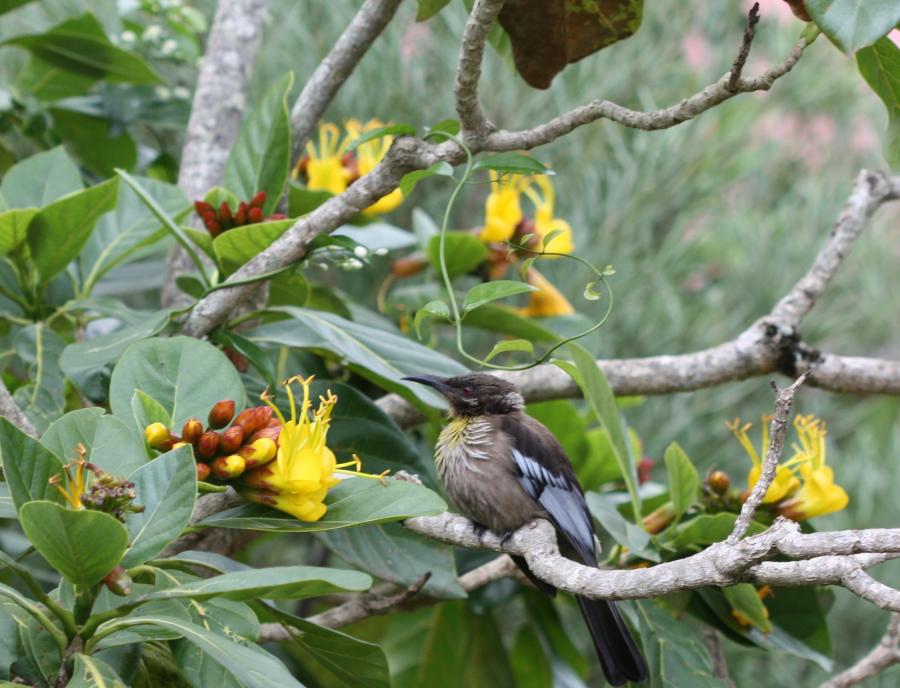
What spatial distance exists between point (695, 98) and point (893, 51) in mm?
283

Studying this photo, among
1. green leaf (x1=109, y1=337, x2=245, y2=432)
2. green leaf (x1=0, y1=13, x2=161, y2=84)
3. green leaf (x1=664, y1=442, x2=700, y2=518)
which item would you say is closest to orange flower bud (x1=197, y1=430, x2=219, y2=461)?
green leaf (x1=109, y1=337, x2=245, y2=432)

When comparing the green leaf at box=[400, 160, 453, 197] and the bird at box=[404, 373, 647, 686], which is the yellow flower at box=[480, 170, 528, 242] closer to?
the bird at box=[404, 373, 647, 686]

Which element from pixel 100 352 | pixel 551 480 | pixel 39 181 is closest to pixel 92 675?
pixel 100 352

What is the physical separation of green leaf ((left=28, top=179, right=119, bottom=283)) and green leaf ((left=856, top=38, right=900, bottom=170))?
1069 millimetres

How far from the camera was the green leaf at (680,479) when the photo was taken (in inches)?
67.4

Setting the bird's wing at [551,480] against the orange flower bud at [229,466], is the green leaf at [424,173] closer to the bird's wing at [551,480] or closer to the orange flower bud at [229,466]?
the orange flower bud at [229,466]

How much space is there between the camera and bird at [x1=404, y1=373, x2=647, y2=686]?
66.7 inches

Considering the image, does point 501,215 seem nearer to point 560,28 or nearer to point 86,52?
point 560,28

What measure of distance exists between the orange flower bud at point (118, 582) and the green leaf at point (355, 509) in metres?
0.13

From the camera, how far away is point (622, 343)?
3404 mm

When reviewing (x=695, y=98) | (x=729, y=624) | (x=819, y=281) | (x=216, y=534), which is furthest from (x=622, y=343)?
(x=695, y=98)

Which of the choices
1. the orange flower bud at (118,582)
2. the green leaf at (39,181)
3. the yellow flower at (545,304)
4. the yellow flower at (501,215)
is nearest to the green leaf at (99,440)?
the orange flower bud at (118,582)

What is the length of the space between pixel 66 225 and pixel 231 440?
624 mm

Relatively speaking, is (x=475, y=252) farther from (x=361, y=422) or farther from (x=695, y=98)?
(x=695, y=98)
